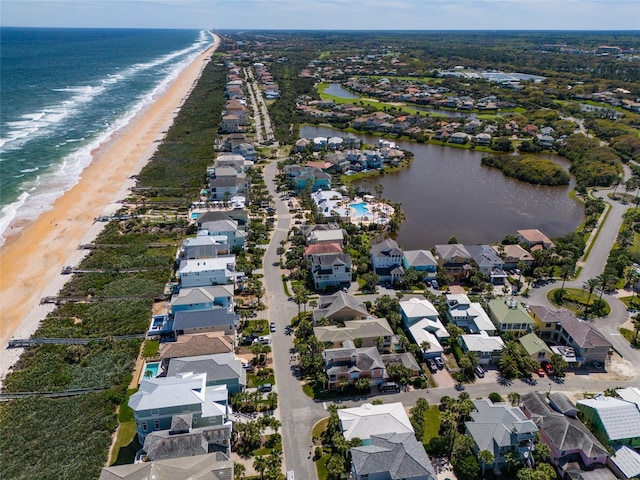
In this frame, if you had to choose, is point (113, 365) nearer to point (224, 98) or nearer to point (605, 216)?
point (605, 216)

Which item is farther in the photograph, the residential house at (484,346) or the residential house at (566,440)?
the residential house at (484,346)

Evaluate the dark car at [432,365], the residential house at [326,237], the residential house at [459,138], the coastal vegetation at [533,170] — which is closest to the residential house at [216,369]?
the dark car at [432,365]

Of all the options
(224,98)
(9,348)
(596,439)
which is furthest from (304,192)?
(224,98)

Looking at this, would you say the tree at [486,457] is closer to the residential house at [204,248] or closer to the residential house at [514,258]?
the residential house at [514,258]

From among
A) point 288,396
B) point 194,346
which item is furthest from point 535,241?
point 194,346

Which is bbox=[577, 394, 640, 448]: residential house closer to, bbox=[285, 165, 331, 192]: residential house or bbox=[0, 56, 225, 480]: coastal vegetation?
bbox=[0, 56, 225, 480]: coastal vegetation
